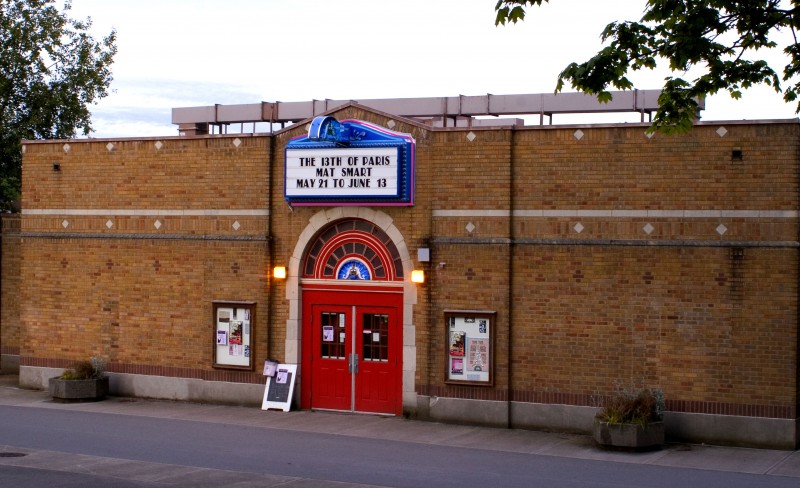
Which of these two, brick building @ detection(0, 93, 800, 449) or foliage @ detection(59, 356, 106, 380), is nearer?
brick building @ detection(0, 93, 800, 449)

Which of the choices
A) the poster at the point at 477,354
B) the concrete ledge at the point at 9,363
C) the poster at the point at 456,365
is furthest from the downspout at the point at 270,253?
the concrete ledge at the point at 9,363

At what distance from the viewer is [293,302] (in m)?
21.3

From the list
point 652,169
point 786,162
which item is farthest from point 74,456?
point 786,162

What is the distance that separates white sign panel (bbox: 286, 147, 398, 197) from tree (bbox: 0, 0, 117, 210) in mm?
14334

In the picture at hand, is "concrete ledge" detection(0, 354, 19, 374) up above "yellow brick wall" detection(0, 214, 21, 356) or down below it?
below

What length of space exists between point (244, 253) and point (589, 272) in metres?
7.31

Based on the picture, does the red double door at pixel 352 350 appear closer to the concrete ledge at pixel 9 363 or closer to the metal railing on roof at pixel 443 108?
the metal railing on roof at pixel 443 108

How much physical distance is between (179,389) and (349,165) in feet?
20.7

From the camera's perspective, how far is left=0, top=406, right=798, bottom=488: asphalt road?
14891mm

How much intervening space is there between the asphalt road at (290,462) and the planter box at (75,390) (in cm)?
243

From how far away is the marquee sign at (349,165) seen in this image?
2017 cm

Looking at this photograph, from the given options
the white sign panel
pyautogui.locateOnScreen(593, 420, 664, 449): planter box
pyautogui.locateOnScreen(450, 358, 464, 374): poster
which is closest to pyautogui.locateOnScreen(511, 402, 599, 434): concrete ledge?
pyautogui.locateOnScreen(450, 358, 464, 374): poster

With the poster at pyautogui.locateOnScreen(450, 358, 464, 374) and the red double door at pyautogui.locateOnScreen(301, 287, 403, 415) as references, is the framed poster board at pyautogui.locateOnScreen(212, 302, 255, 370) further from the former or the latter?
the poster at pyautogui.locateOnScreen(450, 358, 464, 374)

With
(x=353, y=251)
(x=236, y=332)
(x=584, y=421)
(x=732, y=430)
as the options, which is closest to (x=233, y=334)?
(x=236, y=332)
